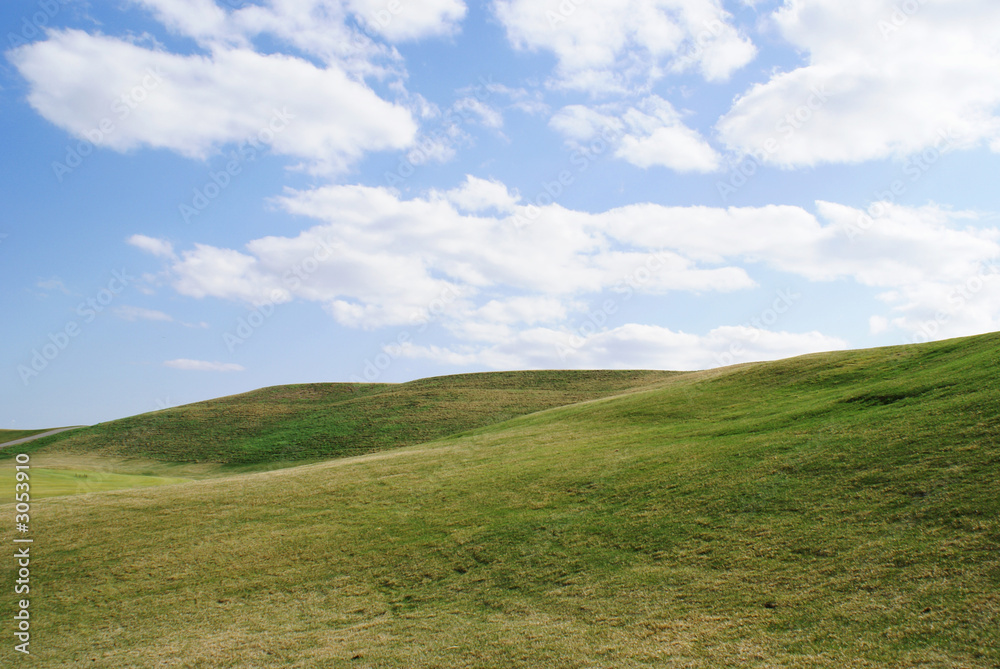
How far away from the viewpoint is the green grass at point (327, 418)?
61.0m

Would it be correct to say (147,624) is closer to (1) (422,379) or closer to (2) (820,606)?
(2) (820,606)

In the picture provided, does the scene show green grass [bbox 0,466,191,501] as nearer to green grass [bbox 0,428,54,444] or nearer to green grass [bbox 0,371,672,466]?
green grass [bbox 0,371,672,466]

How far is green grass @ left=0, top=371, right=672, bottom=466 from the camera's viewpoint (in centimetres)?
6100

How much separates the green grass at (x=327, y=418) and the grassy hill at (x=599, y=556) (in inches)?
1261

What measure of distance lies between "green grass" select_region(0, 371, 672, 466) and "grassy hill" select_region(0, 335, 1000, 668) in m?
32.0

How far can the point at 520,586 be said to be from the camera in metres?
15.7

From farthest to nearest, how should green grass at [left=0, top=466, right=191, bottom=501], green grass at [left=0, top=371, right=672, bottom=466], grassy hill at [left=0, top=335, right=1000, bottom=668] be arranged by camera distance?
1. green grass at [left=0, top=371, right=672, bottom=466]
2. green grass at [left=0, top=466, right=191, bottom=501]
3. grassy hill at [left=0, top=335, right=1000, bottom=668]

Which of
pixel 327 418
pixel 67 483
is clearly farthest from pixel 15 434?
pixel 67 483

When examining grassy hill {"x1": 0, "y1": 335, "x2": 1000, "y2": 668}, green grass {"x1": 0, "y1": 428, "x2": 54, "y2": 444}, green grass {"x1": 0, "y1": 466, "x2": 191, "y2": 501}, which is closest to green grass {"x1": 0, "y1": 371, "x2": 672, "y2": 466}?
green grass {"x1": 0, "y1": 428, "x2": 54, "y2": 444}

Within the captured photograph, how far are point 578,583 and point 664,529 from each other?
143 inches

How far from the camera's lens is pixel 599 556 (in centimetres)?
1658

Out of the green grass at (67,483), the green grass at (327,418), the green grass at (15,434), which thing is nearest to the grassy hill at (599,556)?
the green grass at (67,483)

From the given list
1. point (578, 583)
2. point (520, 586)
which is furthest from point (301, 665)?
point (578, 583)

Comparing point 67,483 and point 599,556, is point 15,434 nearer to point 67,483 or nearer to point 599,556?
point 67,483
